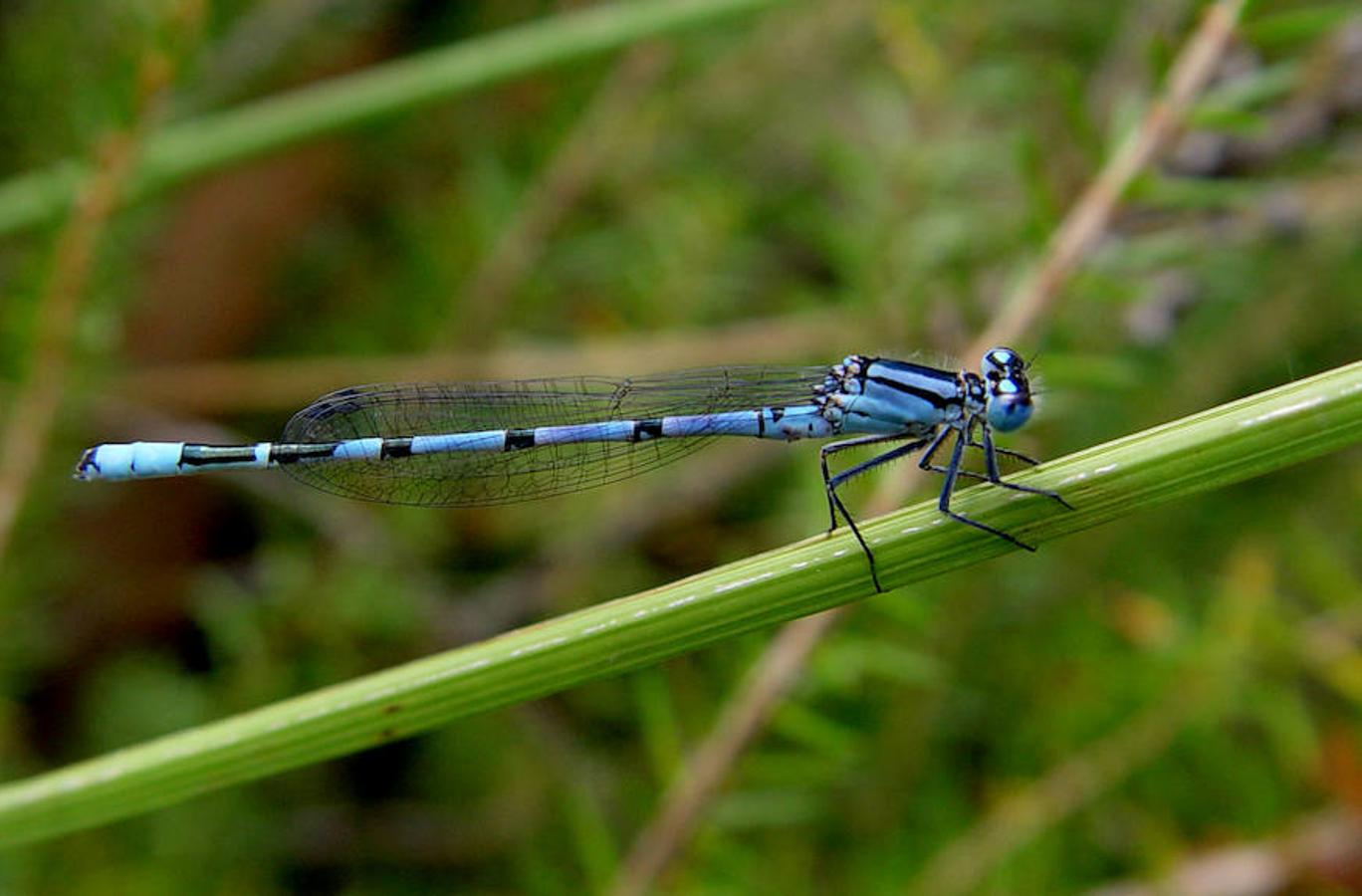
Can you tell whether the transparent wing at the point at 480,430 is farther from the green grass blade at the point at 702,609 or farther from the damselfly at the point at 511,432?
the green grass blade at the point at 702,609

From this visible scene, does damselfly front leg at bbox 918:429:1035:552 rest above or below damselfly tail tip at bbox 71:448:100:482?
below

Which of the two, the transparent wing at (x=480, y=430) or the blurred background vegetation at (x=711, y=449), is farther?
the transparent wing at (x=480, y=430)

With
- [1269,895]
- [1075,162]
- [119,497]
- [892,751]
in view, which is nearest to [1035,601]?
[892,751]

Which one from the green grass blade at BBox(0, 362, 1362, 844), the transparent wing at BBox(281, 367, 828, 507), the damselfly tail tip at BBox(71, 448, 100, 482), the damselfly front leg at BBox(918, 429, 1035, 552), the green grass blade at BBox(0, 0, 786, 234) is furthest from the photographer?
the green grass blade at BBox(0, 0, 786, 234)

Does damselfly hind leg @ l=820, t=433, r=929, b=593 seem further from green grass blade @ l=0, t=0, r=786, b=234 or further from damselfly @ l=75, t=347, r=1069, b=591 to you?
green grass blade @ l=0, t=0, r=786, b=234

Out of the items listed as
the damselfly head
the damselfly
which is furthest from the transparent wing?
the damselfly head

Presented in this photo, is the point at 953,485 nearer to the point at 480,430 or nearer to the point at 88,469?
the point at 480,430

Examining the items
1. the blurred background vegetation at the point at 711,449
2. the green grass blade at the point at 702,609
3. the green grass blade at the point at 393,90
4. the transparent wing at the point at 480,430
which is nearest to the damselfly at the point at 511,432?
the transparent wing at the point at 480,430
